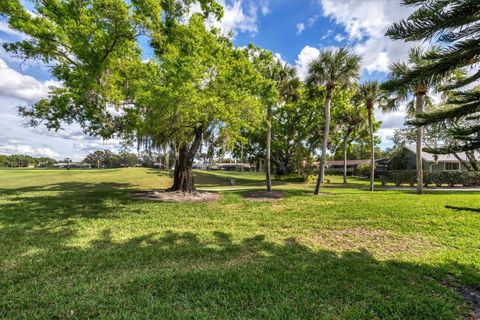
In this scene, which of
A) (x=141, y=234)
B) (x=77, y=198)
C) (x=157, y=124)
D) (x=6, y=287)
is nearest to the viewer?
(x=6, y=287)

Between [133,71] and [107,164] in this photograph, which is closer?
[133,71]

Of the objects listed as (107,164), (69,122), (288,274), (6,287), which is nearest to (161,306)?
(288,274)

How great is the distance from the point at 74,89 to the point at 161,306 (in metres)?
10.1

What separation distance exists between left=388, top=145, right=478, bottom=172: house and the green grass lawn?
27.4 meters

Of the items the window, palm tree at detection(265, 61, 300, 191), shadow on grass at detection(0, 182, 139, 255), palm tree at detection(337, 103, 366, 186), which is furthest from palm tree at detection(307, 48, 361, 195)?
the window

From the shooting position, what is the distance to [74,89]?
10.1 meters

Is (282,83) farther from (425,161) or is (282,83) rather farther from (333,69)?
(425,161)

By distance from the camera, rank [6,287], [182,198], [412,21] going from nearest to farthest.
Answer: [412,21], [6,287], [182,198]

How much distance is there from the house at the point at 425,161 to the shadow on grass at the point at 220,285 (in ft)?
110

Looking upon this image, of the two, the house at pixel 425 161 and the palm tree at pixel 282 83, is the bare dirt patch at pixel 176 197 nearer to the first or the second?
the palm tree at pixel 282 83

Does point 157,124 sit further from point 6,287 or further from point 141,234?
point 6,287

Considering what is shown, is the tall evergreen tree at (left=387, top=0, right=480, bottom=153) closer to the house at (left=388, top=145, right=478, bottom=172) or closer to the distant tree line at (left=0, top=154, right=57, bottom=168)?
the house at (left=388, top=145, right=478, bottom=172)

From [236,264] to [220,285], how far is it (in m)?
1.02

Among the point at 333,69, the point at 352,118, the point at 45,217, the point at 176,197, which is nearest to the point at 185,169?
the point at 176,197
